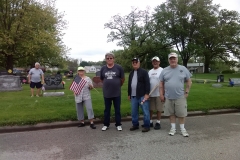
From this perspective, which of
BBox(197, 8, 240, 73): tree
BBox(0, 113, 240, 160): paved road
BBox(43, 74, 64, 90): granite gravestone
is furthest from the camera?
BBox(197, 8, 240, 73): tree

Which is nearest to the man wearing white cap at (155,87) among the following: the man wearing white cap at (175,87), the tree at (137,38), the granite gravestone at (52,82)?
the man wearing white cap at (175,87)

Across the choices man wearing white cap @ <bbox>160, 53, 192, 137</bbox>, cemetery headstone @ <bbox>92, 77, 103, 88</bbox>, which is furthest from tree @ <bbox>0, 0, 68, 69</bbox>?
man wearing white cap @ <bbox>160, 53, 192, 137</bbox>

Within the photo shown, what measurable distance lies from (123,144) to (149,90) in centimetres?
145

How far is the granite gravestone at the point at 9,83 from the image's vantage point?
12531 mm

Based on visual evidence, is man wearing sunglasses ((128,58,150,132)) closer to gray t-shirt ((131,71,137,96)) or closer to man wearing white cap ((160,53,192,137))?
gray t-shirt ((131,71,137,96))

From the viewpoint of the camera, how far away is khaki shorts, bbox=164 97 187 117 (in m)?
4.70

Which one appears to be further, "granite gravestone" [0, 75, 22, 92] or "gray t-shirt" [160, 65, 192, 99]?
"granite gravestone" [0, 75, 22, 92]

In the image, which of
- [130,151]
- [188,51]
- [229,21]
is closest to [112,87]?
[130,151]

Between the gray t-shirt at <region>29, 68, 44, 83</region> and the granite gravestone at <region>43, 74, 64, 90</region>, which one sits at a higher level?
the gray t-shirt at <region>29, 68, 44, 83</region>

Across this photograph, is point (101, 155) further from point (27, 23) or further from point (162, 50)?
point (162, 50)

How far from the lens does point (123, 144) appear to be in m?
4.22

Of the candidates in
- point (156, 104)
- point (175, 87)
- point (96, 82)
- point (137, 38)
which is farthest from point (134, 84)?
point (137, 38)

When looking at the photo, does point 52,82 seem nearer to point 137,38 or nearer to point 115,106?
point 115,106

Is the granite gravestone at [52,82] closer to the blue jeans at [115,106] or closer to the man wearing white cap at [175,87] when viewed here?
the blue jeans at [115,106]
